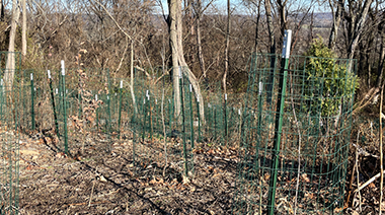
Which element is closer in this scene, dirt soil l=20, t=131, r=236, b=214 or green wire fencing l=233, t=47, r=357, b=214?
green wire fencing l=233, t=47, r=357, b=214

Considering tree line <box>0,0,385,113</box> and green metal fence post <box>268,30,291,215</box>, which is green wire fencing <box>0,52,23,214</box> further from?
green metal fence post <box>268,30,291,215</box>

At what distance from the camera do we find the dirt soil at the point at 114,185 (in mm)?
3941

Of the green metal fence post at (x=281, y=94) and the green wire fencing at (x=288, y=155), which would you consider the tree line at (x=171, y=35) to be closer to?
the green wire fencing at (x=288, y=155)

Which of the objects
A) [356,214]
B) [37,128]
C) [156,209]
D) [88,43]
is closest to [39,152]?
[37,128]

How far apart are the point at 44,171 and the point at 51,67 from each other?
6.85 m

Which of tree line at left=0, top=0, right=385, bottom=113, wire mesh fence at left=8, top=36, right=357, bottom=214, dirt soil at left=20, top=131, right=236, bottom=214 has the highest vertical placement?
tree line at left=0, top=0, right=385, bottom=113

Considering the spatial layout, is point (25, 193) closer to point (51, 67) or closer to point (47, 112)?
point (47, 112)

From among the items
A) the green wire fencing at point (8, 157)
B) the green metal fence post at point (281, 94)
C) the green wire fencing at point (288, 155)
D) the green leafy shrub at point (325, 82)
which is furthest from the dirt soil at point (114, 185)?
the green leafy shrub at point (325, 82)

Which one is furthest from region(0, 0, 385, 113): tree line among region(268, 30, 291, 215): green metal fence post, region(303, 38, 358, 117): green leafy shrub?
region(268, 30, 291, 215): green metal fence post

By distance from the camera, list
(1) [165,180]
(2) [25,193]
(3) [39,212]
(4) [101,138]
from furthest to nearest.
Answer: (4) [101,138] < (1) [165,180] < (2) [25,193] < (3) [39,212]

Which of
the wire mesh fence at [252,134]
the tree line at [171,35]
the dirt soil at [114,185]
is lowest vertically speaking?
the dirt soil at [114,185]

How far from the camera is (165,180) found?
4754 mm

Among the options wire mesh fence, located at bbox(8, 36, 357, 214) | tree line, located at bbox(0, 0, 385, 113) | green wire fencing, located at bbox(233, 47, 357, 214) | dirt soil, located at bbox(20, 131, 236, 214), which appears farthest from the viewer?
tree line, located at bbox(0, 0, 385, 113)

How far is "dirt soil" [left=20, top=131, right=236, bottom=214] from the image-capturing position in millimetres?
3941
